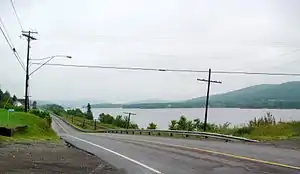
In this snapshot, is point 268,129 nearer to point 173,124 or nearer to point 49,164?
point 49,164

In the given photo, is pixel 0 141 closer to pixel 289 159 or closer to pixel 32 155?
pixel 32 155

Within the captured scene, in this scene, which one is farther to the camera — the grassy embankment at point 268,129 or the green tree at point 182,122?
the green tree at point 182,122

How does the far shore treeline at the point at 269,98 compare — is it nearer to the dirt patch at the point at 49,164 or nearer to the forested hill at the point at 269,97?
the forested hill at the point at 269,97

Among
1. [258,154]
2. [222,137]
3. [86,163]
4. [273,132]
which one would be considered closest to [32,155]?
[86,163]

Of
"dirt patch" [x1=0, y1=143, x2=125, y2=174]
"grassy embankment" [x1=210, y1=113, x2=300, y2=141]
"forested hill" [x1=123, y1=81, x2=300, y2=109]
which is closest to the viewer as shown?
"dirt patch" [x1=0, y1=143, x2=125, y2=174]

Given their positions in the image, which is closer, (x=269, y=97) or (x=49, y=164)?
(x=49, y=164)

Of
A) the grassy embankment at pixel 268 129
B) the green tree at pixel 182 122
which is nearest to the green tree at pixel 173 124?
the green tree at pixel 182 122

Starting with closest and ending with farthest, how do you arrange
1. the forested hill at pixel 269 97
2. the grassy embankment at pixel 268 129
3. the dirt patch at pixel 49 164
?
the dirt patch at pixel 49 164
the grassy embankment at pixel 268 129
the forested hill at pixel 269 97

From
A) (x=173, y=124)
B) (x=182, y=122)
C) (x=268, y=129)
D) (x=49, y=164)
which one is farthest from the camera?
(x=182, y=122)

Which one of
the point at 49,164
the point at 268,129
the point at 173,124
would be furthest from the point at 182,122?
the point at 49,164

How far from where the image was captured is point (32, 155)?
1744 centimetres

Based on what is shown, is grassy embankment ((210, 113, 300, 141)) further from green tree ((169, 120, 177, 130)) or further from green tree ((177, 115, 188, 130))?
green tree ((169, 120, 177, 130))

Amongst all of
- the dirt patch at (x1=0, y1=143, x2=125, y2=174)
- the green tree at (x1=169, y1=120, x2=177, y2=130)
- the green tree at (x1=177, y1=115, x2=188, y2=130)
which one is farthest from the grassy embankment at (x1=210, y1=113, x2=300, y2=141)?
the green tree at (x1=169, y1=120, x2=177, y2=130)

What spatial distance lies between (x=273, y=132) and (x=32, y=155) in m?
17.2
